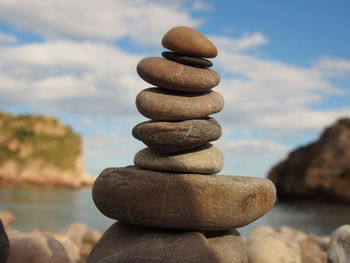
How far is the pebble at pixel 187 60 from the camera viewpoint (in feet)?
26.1

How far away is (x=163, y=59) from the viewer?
26.2ft

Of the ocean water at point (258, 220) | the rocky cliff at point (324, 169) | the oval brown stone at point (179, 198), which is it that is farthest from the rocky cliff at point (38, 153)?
the oval brown stone at point (179, 198)

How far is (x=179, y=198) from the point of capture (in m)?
7.34

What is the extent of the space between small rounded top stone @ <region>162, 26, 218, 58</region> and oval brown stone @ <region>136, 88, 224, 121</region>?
0.68 m

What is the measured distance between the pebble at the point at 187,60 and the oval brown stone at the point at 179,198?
1.85 m

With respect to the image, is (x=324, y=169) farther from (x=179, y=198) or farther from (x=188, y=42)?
(x=179, y=198)

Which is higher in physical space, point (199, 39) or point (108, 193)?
point (199, 39)

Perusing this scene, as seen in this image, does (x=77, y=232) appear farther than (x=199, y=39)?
Yes

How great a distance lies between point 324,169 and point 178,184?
129ft

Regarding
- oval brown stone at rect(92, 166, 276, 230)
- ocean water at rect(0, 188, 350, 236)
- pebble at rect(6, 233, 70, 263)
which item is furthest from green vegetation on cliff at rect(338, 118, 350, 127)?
pebble at rect(6, 233, 70, 263)

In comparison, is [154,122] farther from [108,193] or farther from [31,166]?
[31,166]

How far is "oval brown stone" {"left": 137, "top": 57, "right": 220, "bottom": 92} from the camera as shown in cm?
769

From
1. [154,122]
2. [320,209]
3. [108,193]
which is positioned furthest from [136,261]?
[320,209]

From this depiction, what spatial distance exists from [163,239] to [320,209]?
37528mm
